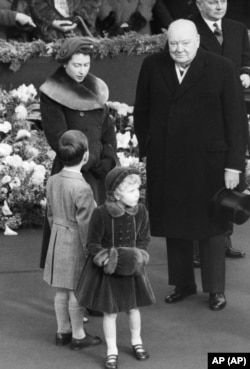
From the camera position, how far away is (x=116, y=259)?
5613mm

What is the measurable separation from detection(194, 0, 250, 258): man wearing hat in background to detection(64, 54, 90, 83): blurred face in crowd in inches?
57.1

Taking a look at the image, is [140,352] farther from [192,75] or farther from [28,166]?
[28,166]

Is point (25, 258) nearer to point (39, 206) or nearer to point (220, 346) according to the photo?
point (39, 206)

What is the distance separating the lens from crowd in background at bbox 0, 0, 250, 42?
10289mm

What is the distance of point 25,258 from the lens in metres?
7.93

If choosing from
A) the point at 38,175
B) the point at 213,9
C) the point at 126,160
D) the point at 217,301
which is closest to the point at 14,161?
the point at 38,175

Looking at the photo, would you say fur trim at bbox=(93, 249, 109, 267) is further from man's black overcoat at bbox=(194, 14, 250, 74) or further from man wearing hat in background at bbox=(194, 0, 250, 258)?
man's black overcoat at bbox=(194, 14, 250, 74)

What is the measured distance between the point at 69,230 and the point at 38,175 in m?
3.17

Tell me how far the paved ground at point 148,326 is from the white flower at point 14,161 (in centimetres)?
139

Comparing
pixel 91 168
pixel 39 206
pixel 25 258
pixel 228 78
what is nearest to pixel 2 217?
pixel 39 206

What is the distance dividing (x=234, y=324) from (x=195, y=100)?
1387 mm

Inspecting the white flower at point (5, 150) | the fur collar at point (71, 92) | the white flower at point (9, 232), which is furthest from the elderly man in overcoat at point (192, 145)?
the white flower at point (5, 150)

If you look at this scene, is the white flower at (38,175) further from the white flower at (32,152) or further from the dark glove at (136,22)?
the dark glove at (136,22)

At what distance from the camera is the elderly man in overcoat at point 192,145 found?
262 inches
